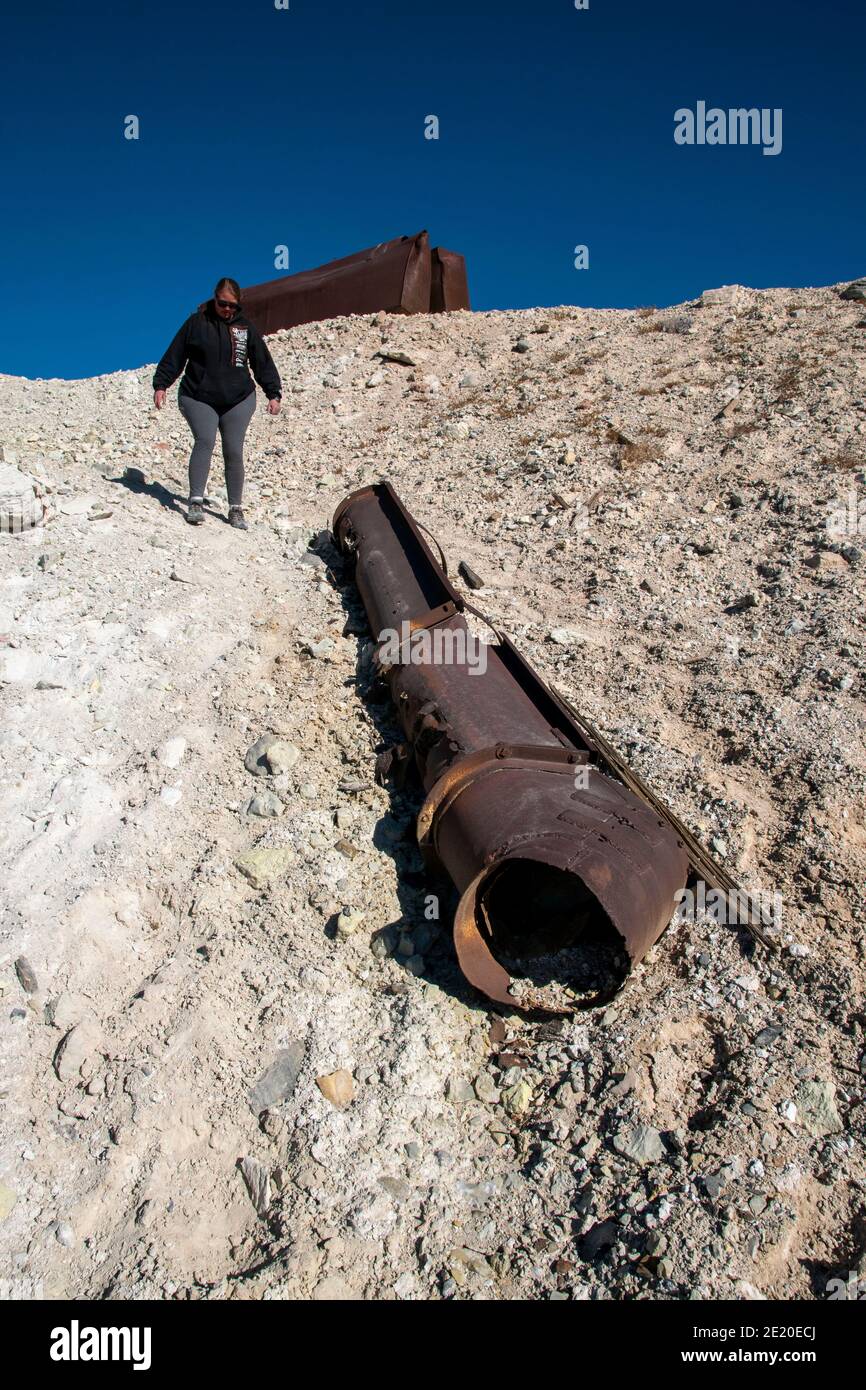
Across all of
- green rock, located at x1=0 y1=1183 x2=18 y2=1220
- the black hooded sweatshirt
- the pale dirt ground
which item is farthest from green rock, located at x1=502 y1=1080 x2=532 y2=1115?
the black hooded sweatshirt

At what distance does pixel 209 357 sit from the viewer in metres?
5.57

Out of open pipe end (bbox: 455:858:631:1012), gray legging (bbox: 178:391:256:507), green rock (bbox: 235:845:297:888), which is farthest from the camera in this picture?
gray legging (bbox: 178:391:256:507)

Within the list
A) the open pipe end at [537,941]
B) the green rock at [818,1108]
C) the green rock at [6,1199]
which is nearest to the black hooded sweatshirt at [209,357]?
the open pipe end at [537,941]

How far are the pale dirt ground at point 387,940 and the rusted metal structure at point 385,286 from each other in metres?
6.74

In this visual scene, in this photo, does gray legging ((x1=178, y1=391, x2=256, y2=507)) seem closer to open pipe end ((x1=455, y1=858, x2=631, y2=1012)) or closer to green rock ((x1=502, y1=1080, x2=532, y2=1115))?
open pipe end ((x1=455, y1=858, x2=631, y2=1012))

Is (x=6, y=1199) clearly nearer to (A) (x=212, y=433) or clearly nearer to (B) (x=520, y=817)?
(B) (x=520, y=817)

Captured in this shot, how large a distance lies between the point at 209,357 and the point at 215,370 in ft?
0.29

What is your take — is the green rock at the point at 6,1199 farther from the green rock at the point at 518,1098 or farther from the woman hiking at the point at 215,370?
the woman hiking at the point at 215,370

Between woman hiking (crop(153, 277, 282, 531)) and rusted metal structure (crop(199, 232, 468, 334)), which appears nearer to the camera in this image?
woman hiking (crop(153, 277, 282, 531))

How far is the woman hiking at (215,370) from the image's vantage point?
18.3 ft

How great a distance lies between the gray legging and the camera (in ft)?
18.6

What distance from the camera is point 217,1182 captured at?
2443 mm

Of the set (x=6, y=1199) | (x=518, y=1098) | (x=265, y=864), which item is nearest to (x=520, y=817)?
(x=518, y=1098)

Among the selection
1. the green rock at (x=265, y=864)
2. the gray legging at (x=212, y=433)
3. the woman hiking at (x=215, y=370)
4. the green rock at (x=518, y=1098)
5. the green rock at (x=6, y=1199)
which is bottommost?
the green rock at (x=6, y=1199)
